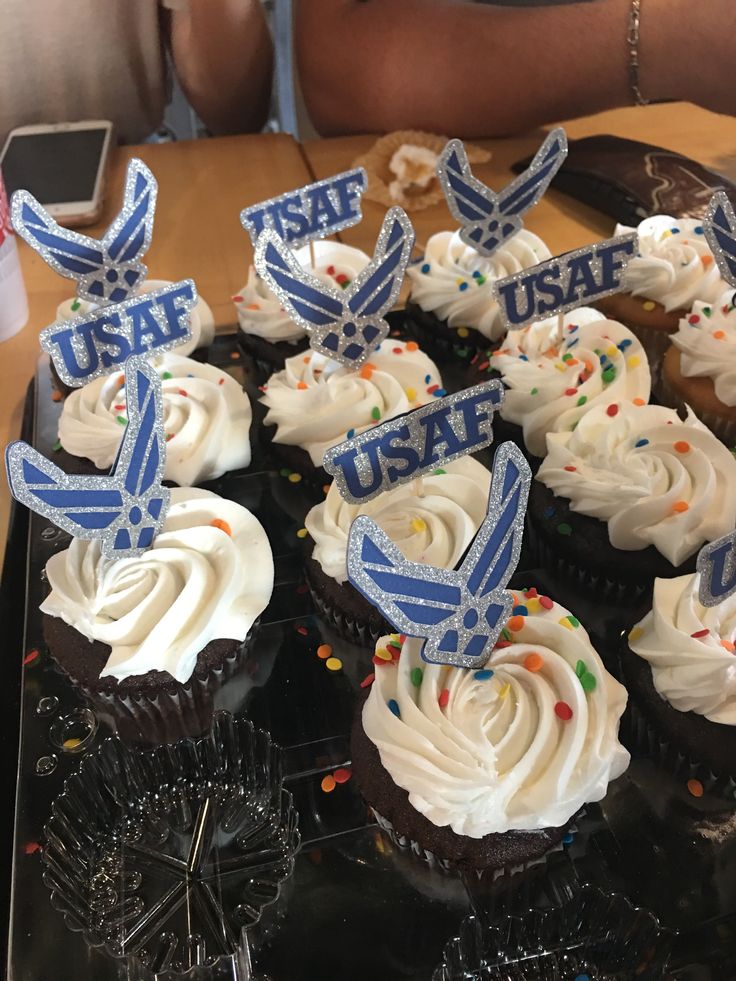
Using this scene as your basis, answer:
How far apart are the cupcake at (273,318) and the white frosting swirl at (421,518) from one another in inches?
29.6

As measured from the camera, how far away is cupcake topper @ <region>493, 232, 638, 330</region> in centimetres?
207

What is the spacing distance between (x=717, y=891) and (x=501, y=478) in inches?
31.8

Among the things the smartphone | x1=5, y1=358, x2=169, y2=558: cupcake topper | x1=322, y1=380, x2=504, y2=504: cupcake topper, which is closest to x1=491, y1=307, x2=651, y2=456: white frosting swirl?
x1=322, y1=380, x2=504, y2=504: cupcake topper

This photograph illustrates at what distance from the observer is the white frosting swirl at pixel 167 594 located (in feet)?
5.53

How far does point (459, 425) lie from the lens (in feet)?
5.31

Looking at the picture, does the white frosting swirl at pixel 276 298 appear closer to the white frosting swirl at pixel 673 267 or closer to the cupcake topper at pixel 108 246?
the cupcake topper at pixel 108 246

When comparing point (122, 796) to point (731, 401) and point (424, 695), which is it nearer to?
point (424, 695)

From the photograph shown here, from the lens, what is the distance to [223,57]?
345 cm

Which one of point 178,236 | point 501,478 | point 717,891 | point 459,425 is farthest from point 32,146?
point 717,891

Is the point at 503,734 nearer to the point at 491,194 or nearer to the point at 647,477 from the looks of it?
the point at 647,477

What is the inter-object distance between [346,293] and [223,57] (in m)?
1.96

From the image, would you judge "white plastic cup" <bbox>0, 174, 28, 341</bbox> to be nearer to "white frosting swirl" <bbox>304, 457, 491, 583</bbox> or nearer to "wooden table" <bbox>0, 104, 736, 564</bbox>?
"wooden table" <bbox>0, 104, 736, 564</bbox>

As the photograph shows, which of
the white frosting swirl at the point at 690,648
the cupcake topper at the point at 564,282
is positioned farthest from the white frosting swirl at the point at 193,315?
the white frosting swirl at the point at 690,648

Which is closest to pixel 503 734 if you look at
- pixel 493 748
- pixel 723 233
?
pixel 493 748
